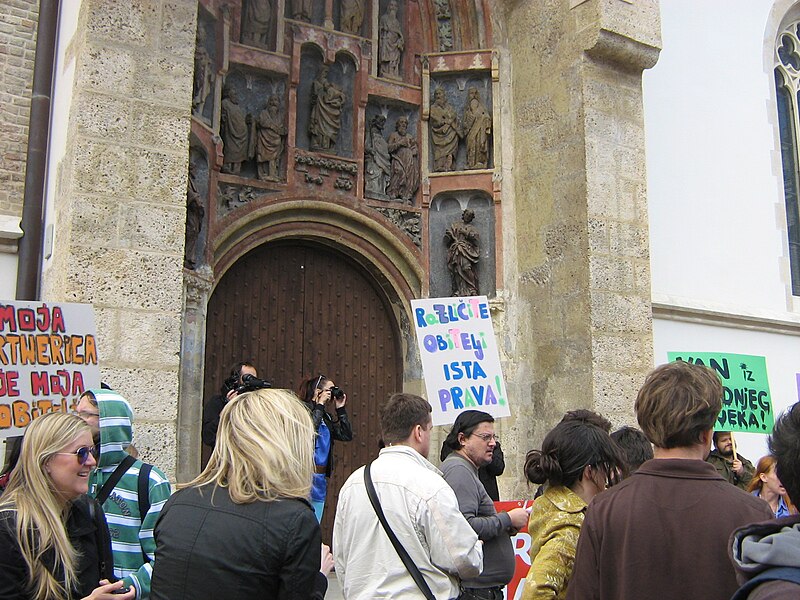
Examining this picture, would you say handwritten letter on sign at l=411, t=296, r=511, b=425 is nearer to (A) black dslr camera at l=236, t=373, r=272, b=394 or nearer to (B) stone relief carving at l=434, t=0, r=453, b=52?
(A) black dslr camera at l=236, t=373, r=272, b=394

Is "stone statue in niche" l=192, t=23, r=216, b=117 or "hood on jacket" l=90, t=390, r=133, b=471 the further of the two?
"stone statue in niche" l=192, t=23, r=216, b=117

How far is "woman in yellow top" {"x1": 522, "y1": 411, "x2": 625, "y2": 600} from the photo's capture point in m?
2.71

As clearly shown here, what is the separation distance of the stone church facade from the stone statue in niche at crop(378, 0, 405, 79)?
0.02m

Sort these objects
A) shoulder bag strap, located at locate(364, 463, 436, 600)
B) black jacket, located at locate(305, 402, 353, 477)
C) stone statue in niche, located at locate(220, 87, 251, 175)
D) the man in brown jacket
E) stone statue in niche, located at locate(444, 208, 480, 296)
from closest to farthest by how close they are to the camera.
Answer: the man in brown jacket
shoulder bag strap, located at locate(364, 463, 436, 600)
black jacket, located at locate(305, 402, 353, 477)
stone statue in niche, located at locate(220, 87, 251, 175)
stone statue in niche, located at locate(444, 208, 480, 296)

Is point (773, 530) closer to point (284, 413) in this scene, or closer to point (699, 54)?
point (284, 413)

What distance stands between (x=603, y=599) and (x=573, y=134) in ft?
19.7

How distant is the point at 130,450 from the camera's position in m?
3.80

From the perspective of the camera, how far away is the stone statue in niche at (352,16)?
833 cm

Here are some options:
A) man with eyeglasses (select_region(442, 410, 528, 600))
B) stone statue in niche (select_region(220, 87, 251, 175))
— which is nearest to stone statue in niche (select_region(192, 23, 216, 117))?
stone statue in niche (select_region(220, 87, 251, 175))

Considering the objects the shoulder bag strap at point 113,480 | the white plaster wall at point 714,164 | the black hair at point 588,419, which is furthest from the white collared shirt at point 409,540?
the white plaster wall at point 714,164

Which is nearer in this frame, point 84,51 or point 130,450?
point 130,450

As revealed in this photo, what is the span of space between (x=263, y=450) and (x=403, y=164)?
6540 millimetres

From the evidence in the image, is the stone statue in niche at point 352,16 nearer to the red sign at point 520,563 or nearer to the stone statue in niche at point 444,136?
the stone statue in niche at point 444,136

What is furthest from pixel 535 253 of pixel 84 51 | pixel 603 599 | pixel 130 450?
pixel 603 599
